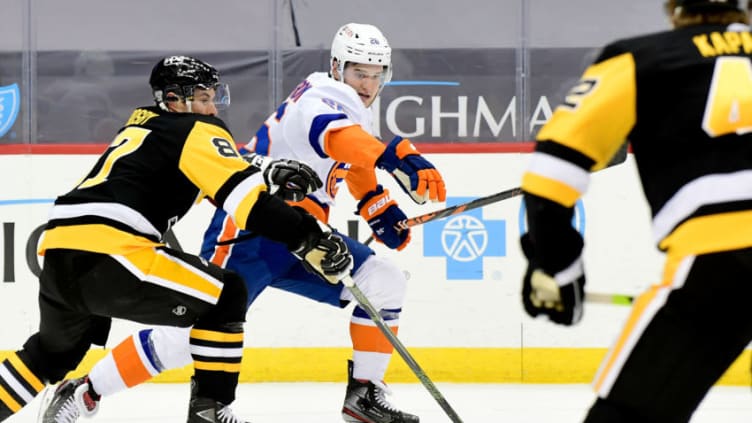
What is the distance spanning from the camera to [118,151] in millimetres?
2816

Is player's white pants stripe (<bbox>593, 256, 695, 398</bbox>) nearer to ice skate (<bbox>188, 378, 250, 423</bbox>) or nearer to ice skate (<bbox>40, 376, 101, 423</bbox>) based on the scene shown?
ice skate (<bbox>188, 378, 250, 423</bbox>)

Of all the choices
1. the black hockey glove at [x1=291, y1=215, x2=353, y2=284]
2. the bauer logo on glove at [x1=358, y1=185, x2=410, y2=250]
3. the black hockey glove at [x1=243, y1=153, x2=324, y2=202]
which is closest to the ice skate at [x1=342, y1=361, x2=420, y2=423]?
the bauer logo on glove at [x1=358, y1=185, x2=410, y2=250]

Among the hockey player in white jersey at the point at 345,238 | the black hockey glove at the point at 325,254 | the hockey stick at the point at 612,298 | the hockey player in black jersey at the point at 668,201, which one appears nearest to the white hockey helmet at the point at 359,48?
the hockey player in white jersey at the point at 345,238

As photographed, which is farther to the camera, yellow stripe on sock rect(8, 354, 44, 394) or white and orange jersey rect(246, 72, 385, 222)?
white and orange jersey rect(246, 72, 385, 222)

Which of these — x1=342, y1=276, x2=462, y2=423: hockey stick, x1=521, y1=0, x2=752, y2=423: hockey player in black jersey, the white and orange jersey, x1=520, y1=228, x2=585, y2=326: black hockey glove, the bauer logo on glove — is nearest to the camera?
x1=521, y1=0, x2=752, y2=423: hockey player in black jersey

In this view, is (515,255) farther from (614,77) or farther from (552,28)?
(614,77)

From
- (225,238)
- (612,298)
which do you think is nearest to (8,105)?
(225,238)

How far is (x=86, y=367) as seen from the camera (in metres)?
4.64

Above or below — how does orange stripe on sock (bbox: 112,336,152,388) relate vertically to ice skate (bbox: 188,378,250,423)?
below

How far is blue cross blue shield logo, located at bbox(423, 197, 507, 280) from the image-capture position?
4.64m

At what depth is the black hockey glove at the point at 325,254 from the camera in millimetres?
2830

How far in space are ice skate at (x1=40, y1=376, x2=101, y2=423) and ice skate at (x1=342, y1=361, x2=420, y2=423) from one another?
784 mm

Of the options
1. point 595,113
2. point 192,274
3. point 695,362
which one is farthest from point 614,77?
point 192,274

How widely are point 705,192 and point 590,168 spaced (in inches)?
6.6
